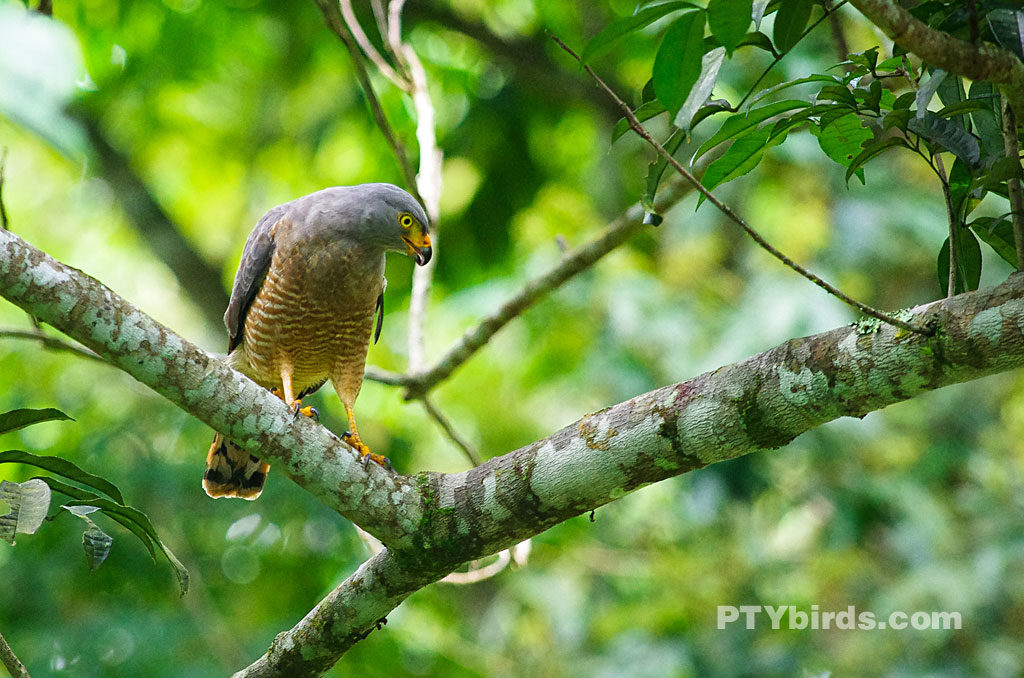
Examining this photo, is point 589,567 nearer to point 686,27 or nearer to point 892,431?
point 892,431

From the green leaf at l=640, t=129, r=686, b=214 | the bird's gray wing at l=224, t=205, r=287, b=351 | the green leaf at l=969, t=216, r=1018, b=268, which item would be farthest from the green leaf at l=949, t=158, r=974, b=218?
the bird's gray wing at l=224, t=205, r=287, b=351

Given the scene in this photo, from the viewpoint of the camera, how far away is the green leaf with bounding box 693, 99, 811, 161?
204 cm

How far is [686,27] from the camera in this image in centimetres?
183

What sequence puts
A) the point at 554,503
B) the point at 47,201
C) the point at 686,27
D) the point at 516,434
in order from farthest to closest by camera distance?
the point at 47,201, the point at 516,434, the point at 554,503, the point at 686,27

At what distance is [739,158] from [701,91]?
0.22m

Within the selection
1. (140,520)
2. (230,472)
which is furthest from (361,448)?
(140,520)

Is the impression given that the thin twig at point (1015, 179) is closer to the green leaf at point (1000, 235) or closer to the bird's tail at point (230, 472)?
the green leaf at point (1000, 235)

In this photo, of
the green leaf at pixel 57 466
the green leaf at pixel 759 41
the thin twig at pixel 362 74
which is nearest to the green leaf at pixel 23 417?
the green leaf at pixel 57 466

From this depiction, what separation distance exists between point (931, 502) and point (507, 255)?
3.72 meters

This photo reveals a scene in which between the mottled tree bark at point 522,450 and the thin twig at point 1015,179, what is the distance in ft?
0.43

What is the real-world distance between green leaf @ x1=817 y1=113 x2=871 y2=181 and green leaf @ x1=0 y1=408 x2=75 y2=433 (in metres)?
2.05

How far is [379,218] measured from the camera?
3.94 m

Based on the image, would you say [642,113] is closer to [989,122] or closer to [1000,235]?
[989,122]

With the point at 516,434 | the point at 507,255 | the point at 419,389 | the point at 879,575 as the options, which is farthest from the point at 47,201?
the point at 879,575
